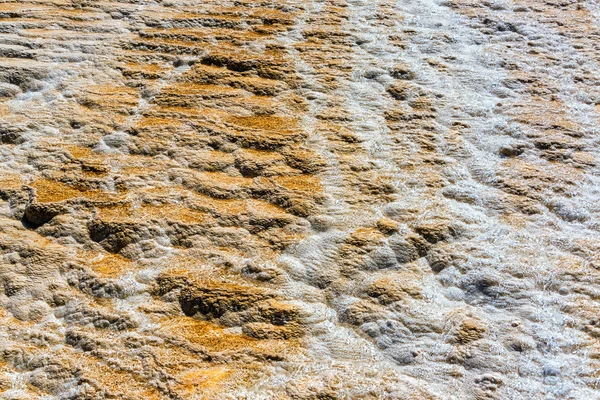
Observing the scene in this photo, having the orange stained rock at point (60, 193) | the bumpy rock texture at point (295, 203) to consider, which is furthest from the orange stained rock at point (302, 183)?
the orange stained rock at point (60, 193)

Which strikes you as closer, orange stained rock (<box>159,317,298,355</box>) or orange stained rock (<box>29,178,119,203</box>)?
orange stained rock (<box>159,317,298,355</box>)

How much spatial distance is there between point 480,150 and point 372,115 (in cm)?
43

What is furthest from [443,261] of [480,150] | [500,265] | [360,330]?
[480,150]

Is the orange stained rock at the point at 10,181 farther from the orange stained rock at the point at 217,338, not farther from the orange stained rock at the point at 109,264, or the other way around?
the orange stained rock at the point at 217,338

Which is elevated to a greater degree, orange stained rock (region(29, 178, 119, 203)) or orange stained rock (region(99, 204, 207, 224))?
orange stained rock (region(29, 178, 119, 203))

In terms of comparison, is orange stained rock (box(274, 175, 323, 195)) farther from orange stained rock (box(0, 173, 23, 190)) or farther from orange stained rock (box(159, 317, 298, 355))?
orange stained rock (box(0, 173, 23, 190))

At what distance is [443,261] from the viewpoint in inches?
81.0

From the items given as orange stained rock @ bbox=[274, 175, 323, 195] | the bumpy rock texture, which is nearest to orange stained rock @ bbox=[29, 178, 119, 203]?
the bumpy rock texture

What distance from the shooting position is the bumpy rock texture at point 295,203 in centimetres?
176

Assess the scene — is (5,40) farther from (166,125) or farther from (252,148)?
(252,148)

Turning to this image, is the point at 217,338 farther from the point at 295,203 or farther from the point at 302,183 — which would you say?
the point at 302,183

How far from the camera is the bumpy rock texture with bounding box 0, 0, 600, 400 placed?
176 cm

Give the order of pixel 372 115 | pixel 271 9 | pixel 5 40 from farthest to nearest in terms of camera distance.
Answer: pixel 271 9 → pixel 5 40 → pixel 372 115

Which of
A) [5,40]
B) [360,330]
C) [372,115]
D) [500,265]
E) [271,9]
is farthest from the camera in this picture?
[271,9]
